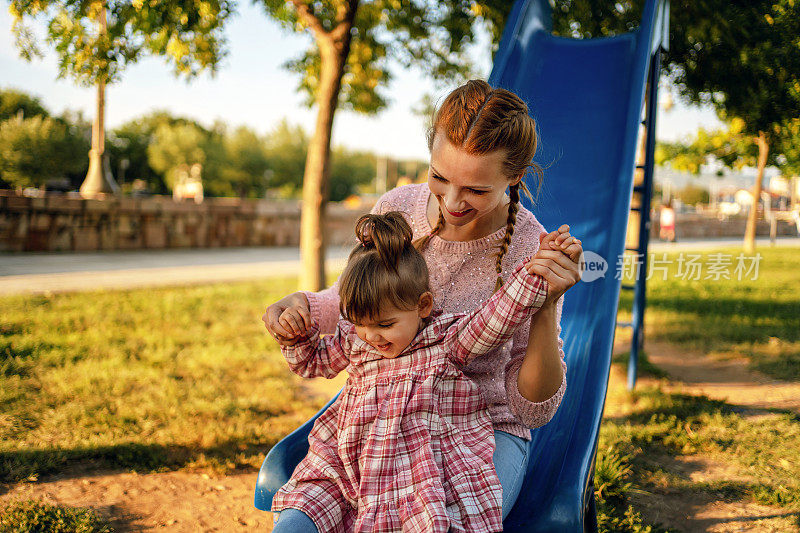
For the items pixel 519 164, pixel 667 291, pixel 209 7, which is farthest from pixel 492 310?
pixel 667 291

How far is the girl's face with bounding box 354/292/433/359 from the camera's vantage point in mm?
1679

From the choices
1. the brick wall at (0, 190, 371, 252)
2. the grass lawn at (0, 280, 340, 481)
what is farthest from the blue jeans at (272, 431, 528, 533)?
the brick wall at (0, 190, 371, 252)

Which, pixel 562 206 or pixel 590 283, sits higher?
pixel 562 206

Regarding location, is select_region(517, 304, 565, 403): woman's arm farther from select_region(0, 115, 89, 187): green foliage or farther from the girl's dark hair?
select_region(0, 115, 89, 187): green foliage

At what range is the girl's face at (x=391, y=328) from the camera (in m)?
1.68

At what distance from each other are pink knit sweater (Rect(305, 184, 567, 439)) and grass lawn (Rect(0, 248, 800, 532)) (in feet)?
4.50

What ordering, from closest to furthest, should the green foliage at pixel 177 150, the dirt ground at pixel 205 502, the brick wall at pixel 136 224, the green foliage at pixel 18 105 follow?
the dirt ground at pixel 205 502 → the brick wall at pixel 136 224 → the green foliage at pixel 18 105 → the green foliage at pixel 177 150

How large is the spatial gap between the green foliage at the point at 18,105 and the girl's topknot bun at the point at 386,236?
1589 inches

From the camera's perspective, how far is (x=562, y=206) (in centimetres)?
323

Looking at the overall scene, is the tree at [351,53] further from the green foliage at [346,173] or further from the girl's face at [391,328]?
the green foliage at [346,173]

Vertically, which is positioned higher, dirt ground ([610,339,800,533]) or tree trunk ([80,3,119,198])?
tree trunk ([80,3,119,198])

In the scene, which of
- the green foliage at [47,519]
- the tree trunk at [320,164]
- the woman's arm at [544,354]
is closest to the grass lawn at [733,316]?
the tree trunk at [320,164]

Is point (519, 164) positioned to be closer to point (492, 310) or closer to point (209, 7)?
point (492, 310)

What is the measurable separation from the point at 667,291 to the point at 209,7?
813cm
